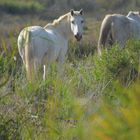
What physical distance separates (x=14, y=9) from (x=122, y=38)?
27884 mm

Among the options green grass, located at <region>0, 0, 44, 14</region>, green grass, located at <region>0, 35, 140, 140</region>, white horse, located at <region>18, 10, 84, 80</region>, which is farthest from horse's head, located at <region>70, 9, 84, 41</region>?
green grass, located at <region>0, 0, 44, 14</region>

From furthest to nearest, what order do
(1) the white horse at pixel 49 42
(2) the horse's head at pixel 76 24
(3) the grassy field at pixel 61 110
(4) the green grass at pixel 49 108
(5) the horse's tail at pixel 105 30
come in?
1. (5) the horse's tail at pixel 105 30
2. (2) the horse's head at pixel 76 24
3. (1) the white horse at pixel 49 42
4. (4) the green grass at pixel 49 108
5. (3) the grassy field at pixel 61 110

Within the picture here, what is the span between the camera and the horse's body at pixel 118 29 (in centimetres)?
1218

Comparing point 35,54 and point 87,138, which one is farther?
point 35,54

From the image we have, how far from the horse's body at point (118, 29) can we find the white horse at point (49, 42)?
3.38 feet

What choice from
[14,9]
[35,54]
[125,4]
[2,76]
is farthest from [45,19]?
[2,76]

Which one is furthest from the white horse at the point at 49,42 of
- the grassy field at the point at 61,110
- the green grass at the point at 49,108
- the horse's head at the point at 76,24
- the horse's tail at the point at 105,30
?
the green grass at the point at 49,108

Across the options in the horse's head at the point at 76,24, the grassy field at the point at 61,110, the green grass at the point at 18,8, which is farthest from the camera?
the green grass at the point at 18,8

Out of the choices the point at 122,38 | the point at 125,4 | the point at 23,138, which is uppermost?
the point at 23,138

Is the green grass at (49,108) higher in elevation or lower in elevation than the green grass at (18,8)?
higher

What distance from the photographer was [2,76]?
174 inches

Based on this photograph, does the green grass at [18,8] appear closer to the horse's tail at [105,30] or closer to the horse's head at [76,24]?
the horse's tail at [105,30]

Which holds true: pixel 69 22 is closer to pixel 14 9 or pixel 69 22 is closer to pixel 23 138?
pixel 23 138

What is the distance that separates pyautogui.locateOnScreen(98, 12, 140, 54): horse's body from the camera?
12.2m
